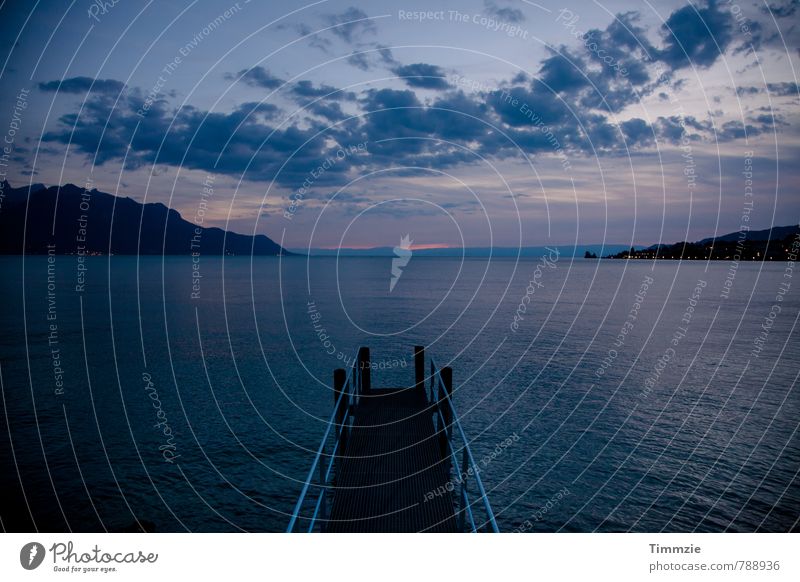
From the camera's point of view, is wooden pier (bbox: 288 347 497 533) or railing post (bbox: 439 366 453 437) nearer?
wooden pier (bbox: 288 347 497 533)

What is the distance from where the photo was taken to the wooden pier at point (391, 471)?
10.4m

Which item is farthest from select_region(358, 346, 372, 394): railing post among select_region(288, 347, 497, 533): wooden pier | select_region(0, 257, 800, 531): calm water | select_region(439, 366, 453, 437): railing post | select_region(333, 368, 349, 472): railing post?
select_region(439, 366, 453, 437): railing post

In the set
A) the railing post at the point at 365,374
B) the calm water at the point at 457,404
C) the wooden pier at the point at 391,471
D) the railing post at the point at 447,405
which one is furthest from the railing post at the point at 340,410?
the calm water at the point at 457,404

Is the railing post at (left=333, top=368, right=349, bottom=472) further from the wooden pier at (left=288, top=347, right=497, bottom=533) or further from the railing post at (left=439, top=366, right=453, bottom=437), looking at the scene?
the railing post at (left=439, top=366, right=453, bottom=437)

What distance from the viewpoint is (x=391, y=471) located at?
12.6 metres

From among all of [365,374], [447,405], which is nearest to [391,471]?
[447,405]

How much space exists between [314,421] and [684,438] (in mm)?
16361

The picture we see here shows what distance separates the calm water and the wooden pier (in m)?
3.56

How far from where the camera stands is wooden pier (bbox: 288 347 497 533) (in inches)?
410

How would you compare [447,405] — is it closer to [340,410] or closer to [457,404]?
[340,410]

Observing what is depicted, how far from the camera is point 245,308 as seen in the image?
70.2 metres
